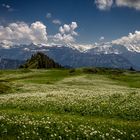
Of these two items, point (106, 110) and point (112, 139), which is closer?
point (112, 139)

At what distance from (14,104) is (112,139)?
61.2ft

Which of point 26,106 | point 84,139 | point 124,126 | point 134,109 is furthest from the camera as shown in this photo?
point 26,106

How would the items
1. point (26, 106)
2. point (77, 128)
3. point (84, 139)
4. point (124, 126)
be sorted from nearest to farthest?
point (84, 139)
point (77, 128)
point (124, 126)
point (26, 106)

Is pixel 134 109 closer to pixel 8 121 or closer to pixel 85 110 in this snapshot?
pixel 85 110

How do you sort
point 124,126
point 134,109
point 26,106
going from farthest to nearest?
1. point 26,106
2. point 134,109
3. point 124,126

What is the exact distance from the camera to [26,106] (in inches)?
1341

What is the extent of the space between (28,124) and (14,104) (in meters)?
14.7

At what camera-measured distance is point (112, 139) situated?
18.9 meters

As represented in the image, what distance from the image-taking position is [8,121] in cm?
2175

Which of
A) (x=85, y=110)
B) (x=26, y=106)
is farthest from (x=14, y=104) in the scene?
(x=85, y=110)

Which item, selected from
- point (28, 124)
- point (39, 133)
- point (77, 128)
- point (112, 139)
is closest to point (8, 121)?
point (28, 124)

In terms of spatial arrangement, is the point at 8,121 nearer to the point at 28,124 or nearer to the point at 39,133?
the point at 28,124

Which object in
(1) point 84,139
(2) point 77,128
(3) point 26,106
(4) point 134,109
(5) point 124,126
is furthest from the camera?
(3) point 26,106

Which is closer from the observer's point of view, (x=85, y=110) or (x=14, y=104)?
(x=85, y=110)
